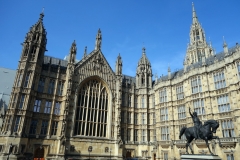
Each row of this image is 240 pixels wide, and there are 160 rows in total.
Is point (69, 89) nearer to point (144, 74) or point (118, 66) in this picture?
point (118, 66)

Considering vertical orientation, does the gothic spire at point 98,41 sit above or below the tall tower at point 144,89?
above

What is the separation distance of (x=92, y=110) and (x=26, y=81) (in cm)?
1424

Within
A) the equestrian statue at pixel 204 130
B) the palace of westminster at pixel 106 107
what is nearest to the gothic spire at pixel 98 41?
the palace of westminster at pixel 106 107

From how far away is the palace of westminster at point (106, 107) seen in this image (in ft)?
101

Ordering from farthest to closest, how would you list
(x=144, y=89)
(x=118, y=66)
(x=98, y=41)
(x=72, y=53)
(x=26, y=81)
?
(x=144, y=89) → (x=118, y=66) → (x=98, y=41) → (x=72, y=53) → (x=26, y=81)

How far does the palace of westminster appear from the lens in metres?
30.9

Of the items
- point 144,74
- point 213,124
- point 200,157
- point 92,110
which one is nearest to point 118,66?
point 144,74

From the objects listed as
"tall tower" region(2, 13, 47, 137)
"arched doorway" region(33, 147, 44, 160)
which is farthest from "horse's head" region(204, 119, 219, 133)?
"tall tower" region(2, 13, 47, 137)

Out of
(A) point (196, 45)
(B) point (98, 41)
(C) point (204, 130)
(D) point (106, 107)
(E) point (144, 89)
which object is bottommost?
(C) point (204, 130)

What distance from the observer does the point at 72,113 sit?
3678 cm

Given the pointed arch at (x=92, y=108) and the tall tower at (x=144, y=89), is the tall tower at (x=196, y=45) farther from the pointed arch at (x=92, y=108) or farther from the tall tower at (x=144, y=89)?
the pointed arch at (x=92, y=108)

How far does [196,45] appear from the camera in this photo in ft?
216

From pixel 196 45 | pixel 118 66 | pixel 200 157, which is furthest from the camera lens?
pixel 196 45

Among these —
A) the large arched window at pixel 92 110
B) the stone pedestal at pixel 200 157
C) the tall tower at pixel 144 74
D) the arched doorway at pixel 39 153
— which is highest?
the tall tower at pixel 144 74
